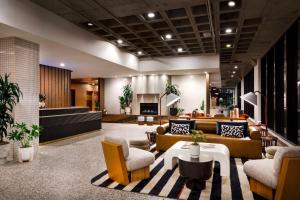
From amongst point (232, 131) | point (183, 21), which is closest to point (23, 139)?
point (232, 131)

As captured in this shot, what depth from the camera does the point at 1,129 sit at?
192 inches

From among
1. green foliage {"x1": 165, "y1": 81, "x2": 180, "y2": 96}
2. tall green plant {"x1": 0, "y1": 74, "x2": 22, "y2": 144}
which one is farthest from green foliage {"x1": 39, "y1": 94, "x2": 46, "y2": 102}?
green foliage {"x1": 165, "y1": 81, "x2": 180, "y2": 96}

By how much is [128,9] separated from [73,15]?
1.58m

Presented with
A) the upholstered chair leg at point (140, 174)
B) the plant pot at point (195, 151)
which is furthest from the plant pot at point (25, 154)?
the plant pot at point (195, 151)

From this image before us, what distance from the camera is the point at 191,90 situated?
551 inches

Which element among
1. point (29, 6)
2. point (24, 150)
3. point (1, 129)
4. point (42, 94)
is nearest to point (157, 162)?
point (24, 150)

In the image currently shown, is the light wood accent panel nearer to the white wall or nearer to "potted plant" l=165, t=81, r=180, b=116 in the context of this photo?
"potted plant" l=165, t=81, r=180, b=116

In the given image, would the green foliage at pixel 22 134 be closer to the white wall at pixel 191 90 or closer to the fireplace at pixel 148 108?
the fireplace at pixel 148 108

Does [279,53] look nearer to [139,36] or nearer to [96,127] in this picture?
[139,36]

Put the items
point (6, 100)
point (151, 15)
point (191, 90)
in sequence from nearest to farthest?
point (6, 100) → point (151, 15) → point (191, 90)

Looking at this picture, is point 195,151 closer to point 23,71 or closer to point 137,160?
point 137,160

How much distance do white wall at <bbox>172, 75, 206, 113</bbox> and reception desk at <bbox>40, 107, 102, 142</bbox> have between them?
606cm

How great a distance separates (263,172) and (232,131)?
2605 mm

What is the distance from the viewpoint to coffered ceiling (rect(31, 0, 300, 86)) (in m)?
5.20
